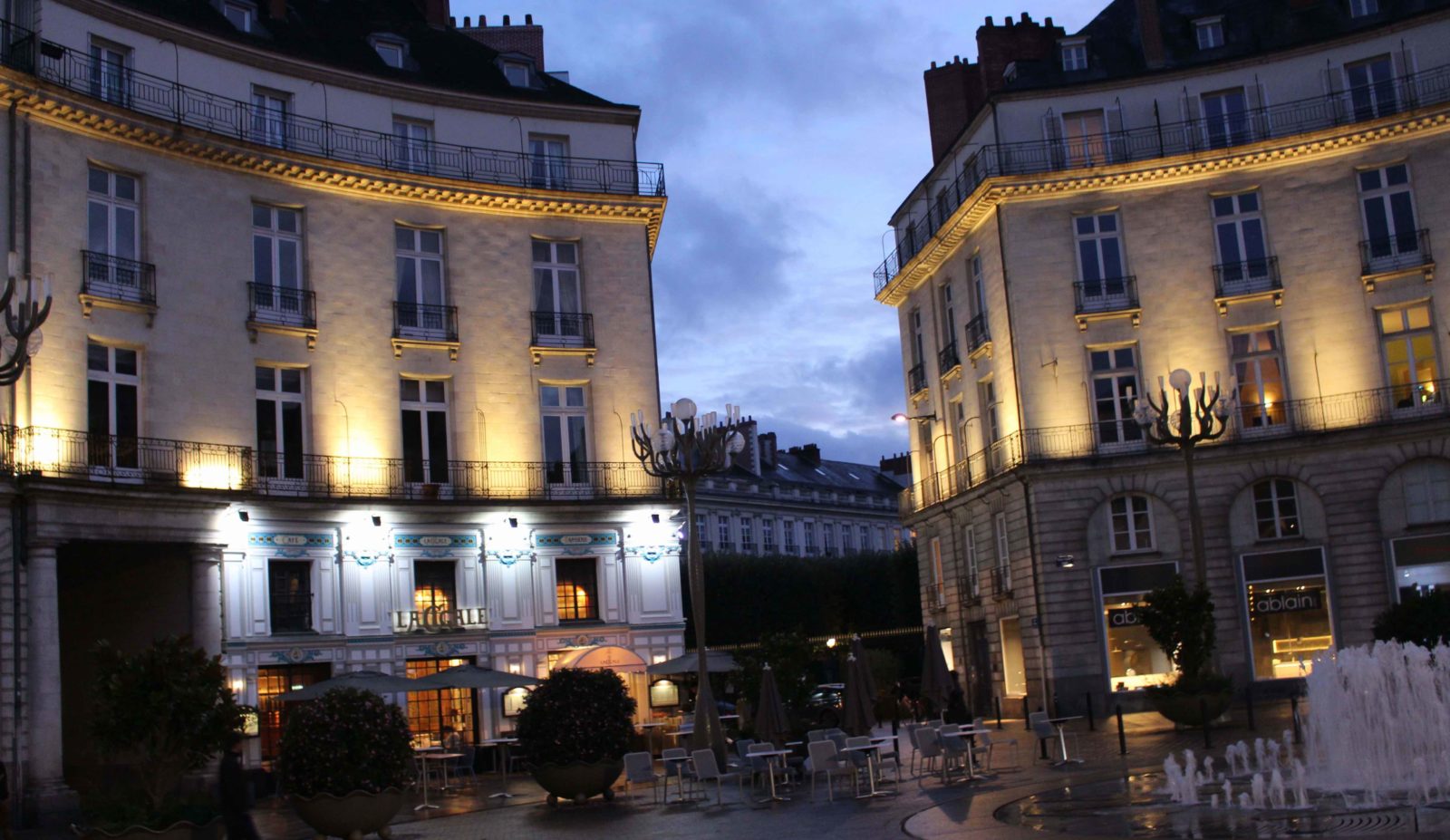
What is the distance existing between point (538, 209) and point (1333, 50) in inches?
813

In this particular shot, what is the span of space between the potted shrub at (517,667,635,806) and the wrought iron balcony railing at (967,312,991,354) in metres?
21.3

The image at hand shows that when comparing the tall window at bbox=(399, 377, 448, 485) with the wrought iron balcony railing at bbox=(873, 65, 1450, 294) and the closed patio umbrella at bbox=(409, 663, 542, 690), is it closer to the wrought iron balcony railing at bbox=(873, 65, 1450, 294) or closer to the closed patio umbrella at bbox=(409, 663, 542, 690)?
the closed patio umbrella at bbox=(409, 663, 542, 690)

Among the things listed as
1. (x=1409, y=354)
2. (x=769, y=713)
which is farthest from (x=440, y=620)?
(x=1409, y=354)

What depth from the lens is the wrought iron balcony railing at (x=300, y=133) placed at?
2886cm

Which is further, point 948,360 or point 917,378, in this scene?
point 917,378

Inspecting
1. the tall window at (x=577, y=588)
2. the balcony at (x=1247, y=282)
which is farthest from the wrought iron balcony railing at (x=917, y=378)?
the tall window at (x=577, y=588)

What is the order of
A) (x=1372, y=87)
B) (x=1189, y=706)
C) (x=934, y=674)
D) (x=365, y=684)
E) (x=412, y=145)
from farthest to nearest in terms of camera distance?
1. (x=1372, y=87)
2. (x=412, y=145)
3. (x=934, y=674)
4. (x=1189, y=706)
5. (x=365, y=684)

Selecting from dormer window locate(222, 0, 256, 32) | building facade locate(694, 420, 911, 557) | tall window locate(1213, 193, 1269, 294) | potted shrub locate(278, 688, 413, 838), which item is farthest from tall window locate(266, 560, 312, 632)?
building facade locate(694, 420, 911, 557)

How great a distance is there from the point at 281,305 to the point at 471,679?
9199 mm

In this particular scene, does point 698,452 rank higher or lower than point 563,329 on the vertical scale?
lower

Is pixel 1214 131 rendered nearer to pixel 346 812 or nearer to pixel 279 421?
pixel 279 421

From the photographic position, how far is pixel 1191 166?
39.3m

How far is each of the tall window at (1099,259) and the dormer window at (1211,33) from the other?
5.80 meters

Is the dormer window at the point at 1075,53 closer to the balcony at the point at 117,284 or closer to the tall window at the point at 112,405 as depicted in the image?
the balcony at the point at 117,284
